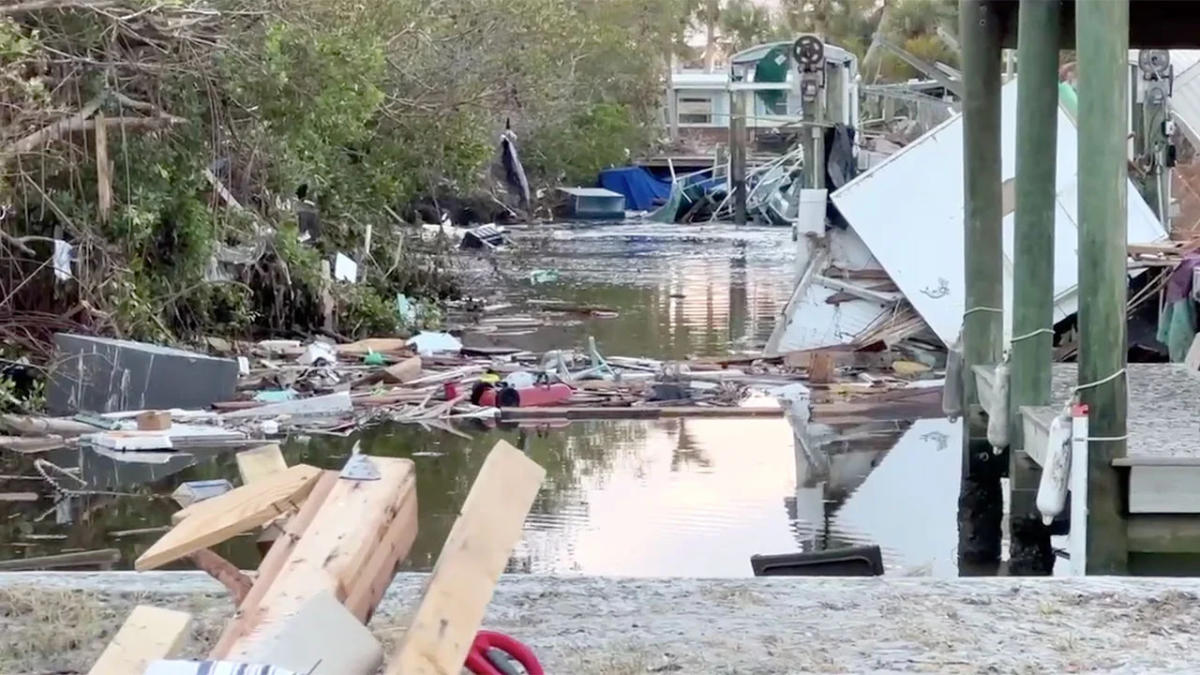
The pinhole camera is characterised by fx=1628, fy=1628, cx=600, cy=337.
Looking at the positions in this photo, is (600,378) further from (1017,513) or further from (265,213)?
(1017,513)

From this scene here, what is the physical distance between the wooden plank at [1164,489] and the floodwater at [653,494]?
1649 millimetres

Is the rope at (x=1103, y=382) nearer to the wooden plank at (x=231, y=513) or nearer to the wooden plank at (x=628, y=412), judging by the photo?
the wooden plank at (x=231, y=513)

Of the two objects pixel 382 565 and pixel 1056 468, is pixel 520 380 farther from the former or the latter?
pixel 382 565

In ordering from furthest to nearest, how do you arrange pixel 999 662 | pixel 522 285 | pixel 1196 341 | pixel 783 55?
1. pixel 783 55
2. pixel 522 285
3. pixel 1196 341
4. pixel 999 662

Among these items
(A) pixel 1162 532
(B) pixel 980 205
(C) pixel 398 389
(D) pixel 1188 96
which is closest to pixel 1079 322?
(A) pixel 1162 532

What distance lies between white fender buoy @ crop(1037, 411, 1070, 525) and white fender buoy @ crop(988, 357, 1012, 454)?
4.52 feet

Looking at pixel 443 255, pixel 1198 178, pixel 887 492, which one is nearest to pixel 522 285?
pixel 443 255

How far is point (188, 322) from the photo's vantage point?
629 inches

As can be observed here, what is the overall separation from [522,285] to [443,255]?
8.68ft

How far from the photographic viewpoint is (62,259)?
13.7 m

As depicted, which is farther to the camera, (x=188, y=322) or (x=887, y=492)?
(x=188, y=322)

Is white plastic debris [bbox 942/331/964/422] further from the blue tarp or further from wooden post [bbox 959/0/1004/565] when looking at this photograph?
the blue tarp

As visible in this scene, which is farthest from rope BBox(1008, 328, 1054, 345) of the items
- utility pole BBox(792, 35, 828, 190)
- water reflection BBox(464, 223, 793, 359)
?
utility pole BBox(792, 35, 828, 190)

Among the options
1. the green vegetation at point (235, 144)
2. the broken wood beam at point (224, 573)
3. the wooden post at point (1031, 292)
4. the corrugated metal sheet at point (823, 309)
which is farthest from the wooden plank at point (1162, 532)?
the corrugated metal sheet at point (823, 309)
